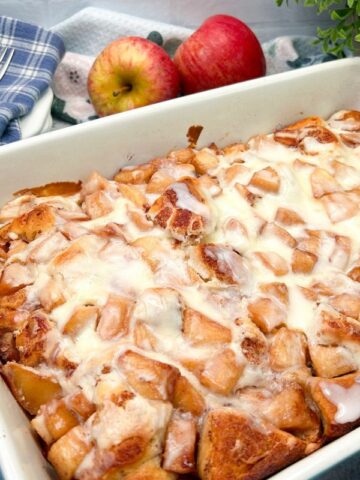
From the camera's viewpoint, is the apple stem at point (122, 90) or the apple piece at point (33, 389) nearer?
the apple piece at point (33, 389)

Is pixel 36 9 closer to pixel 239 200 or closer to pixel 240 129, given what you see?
pixel 240 129

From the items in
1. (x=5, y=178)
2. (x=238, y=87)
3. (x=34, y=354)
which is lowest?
(x=34, y=354)

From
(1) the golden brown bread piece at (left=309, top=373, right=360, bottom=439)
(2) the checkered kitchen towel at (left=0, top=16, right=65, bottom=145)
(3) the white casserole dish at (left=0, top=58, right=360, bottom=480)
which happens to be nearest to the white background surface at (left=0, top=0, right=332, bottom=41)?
(2) the checkered kitchen towel at (left=0, top=16, right=65, bottom=145)

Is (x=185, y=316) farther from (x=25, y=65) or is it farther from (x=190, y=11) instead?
(x=190, y=11)

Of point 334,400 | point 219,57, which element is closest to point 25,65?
point 219,57

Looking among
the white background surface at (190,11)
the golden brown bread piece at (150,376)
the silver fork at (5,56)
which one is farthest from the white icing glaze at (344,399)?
the white background surface at (190,11)

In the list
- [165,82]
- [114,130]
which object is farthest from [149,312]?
[165,82]

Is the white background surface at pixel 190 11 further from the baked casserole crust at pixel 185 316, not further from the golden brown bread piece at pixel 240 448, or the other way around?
the golden brown bread piece at pixel 240 448
